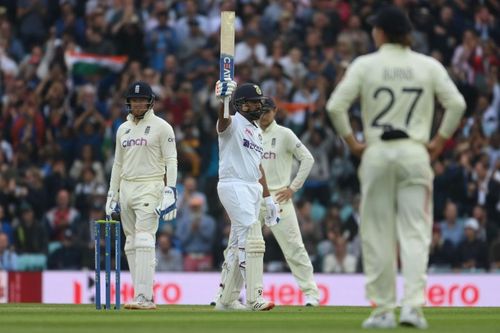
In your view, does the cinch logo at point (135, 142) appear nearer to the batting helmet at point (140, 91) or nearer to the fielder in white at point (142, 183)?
the fielder in white at point (142, 183)

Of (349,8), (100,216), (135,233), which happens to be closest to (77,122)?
(100,216)

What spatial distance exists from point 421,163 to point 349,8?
15.2 metres

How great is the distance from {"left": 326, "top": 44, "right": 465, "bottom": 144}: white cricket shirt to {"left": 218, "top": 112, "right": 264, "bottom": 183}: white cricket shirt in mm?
3540

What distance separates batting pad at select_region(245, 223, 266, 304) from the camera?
44.1ft

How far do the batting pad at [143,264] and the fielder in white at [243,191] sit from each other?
2.43ft

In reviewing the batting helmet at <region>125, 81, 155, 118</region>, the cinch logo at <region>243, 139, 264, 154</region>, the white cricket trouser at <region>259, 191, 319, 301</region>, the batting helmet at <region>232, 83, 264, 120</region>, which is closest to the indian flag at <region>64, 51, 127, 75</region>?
the white cricket trouser at <region>259, 191, 319, 301</region>

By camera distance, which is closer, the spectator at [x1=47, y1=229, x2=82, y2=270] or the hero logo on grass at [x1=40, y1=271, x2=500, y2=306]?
the hero logo on grass at [x1=40, y1=271, x2=500, y2=306]

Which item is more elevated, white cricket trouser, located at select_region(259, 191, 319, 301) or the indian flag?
the indian flag

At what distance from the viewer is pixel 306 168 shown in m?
15.8

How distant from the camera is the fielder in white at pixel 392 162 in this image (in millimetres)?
9680

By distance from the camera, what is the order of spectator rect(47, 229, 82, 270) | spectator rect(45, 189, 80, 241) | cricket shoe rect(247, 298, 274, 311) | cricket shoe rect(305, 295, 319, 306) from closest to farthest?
1. cricket shoe rect(247, 298, 274, 311)
2. cricket shoe rect(305, 295, 319, 306)
3. spectator rect(47, 229, 82, 270)
4. spectator rect(45, 189, 80, 241)

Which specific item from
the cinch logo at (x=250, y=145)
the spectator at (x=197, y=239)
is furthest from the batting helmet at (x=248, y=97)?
the spectator at (x=197, y=239)

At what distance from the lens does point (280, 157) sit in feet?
51.2

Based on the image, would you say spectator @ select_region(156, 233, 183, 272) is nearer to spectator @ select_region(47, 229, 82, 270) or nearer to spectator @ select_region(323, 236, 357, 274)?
spectator @ select_region(47, 229, 82, 270)
